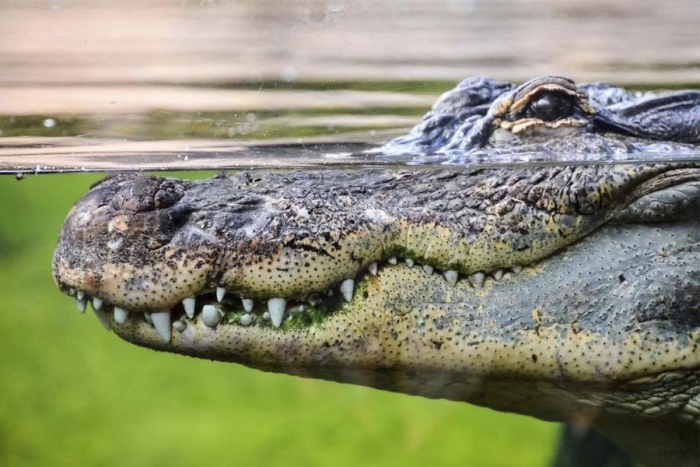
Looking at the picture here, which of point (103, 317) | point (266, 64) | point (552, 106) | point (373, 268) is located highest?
point (266, 64)

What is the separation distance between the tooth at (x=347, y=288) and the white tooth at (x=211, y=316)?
319mm

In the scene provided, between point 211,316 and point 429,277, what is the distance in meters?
0.59

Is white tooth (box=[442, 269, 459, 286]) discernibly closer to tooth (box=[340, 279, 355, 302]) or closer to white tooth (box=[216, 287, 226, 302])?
tooth (box=[340, 279, 355, 302])

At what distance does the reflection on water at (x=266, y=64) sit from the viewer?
1.93 m

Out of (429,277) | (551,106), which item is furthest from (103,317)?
(551,106)

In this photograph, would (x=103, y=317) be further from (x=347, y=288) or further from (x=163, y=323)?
(x=347, y=288)

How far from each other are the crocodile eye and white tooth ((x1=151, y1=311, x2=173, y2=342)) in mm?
1357

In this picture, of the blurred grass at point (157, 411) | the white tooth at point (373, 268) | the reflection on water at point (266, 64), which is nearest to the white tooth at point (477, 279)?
the white tooth at point (373, 268)

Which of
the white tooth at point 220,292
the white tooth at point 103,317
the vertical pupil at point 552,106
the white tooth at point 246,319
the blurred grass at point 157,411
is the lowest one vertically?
the blurred grass at point 157,411

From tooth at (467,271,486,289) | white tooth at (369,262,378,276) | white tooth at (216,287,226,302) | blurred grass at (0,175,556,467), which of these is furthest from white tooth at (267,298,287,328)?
blurred grass at (0,175,556,467)

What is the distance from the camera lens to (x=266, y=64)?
2025 mm

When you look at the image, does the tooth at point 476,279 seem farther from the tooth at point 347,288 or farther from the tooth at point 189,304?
the tooth at point 189,304

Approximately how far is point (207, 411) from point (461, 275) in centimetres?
191

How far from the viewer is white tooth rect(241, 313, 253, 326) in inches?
65.7
